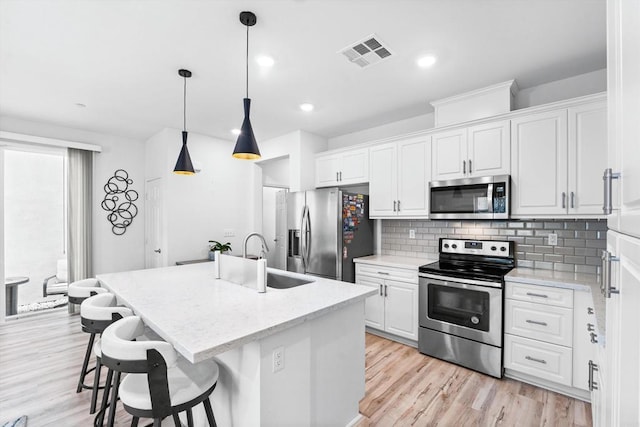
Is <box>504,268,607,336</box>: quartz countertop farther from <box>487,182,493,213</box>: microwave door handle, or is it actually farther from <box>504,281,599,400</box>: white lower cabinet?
<box>487,182,493,213</box>: microwave door handle

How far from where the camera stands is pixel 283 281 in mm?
2611

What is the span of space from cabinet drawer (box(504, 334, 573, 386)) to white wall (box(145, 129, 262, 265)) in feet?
13.3

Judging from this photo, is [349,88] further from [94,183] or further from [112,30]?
[94,183]

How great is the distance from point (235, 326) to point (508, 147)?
2832 millimetres

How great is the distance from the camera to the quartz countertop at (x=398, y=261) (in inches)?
130

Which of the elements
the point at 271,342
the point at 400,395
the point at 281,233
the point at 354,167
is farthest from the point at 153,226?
the point at 400,395

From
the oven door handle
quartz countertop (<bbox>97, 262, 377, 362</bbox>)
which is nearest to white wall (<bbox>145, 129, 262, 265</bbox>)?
quartz countertop (<bbox>97, 262, 377, 362</bbox>)

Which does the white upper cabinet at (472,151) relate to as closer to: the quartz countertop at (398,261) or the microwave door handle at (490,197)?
the microwave door handle at (490,197)

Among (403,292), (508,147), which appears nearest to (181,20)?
(508,147)

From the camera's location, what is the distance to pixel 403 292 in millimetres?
3264

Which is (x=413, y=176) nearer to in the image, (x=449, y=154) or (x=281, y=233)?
(x=449, y=154)

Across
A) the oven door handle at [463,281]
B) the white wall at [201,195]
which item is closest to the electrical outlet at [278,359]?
the oven door handle at [463,281]

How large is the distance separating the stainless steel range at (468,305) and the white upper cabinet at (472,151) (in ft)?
2.55

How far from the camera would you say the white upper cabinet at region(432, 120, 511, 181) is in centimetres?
280
